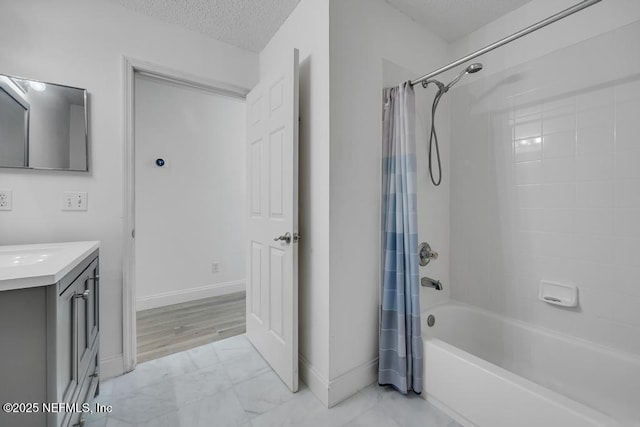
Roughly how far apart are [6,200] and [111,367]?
44.6 inches

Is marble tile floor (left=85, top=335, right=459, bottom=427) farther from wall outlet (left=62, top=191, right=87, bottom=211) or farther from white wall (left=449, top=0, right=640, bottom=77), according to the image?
white wall (left=449, top=0, right=640, bottom=77)

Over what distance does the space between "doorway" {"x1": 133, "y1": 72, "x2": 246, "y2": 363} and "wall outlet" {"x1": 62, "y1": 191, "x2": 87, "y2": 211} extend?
111cm

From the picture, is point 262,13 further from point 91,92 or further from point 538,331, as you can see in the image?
point 538,331

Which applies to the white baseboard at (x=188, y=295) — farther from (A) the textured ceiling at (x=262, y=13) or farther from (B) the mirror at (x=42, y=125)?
(A) the textured ceiling at (x=262, y=13)

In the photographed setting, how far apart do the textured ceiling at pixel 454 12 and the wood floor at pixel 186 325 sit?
110 inches

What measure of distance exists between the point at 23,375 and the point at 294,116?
4.81 feet

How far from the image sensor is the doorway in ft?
9.09

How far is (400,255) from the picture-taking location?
158 cm

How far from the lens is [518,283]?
1.75 meters

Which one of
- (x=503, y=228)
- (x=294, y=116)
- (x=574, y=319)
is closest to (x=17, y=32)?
(x=294, y=116)

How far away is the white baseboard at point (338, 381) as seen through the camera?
1.48 meters

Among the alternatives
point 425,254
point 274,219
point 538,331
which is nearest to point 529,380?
point 538,331

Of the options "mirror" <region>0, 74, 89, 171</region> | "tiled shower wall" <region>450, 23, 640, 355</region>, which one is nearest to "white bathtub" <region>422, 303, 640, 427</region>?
"tiled shower wall" <region>450, 23, 640, 355</region>

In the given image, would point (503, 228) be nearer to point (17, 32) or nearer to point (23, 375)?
point (23, 375)
